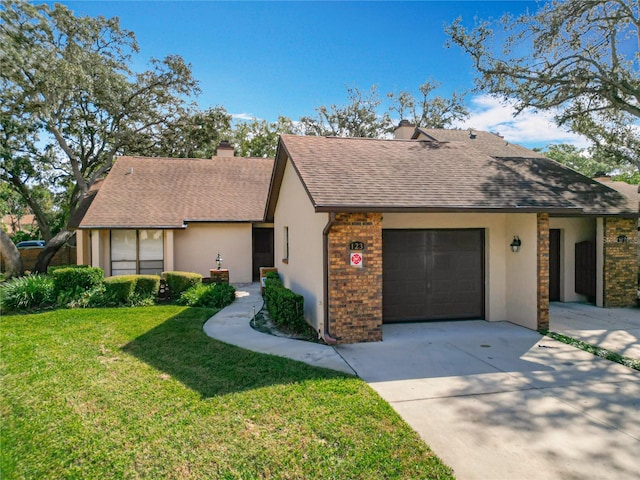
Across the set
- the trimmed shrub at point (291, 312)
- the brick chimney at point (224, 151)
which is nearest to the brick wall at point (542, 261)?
the trimmed shrub at point (291, 312)

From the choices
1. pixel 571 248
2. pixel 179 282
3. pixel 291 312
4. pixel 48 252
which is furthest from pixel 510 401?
pixel 48 252

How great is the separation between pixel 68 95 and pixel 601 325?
86.1 ft

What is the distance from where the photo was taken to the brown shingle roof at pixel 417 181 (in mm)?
7613

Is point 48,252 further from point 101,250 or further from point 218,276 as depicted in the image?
point 218,276

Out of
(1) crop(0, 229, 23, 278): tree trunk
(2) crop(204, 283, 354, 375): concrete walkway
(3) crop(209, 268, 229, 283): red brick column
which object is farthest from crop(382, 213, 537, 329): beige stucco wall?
(1) crop(0, 229, 23, 278): tree trunk

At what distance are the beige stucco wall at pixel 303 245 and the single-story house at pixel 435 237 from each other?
45 mm

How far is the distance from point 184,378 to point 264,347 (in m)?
1.87

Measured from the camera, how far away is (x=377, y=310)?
7707 mm

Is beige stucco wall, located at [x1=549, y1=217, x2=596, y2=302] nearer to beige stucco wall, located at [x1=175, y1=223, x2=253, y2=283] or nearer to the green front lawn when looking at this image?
the green front lawn

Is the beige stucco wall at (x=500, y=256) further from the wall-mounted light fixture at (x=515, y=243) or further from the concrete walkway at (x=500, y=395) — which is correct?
the concrete walkway at (x=500, y=395)

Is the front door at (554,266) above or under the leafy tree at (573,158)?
under

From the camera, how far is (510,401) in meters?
5.02

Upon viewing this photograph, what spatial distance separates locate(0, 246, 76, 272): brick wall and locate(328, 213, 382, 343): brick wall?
20385mm

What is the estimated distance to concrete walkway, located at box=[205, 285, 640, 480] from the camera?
3.80m
